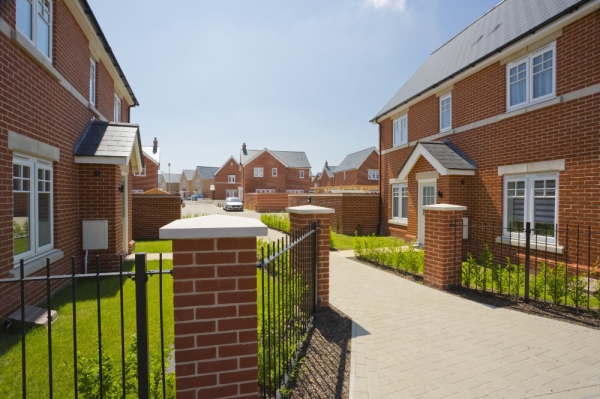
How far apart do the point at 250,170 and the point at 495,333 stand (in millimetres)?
39981

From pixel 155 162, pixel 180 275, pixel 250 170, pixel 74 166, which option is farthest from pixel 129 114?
pixel 250 170

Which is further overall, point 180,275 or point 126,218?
point 126,218

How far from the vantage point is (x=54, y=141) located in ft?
21.0

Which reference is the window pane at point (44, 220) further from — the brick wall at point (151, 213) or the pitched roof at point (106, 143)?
the brick wall at point (151, 213)

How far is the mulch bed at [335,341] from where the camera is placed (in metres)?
3.24

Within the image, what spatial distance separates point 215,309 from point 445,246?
18.1ft

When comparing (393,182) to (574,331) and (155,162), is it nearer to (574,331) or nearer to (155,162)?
(574,331)

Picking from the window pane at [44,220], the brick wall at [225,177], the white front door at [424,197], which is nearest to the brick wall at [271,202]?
the white front door at [424,197]

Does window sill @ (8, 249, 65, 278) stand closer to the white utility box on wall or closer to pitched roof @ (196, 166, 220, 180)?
the white utility box on wall

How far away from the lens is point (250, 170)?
43031 mm

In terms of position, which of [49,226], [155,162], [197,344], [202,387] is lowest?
[202,387]

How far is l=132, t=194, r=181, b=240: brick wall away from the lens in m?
14.3

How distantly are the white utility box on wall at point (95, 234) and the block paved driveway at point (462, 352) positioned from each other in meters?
5.54

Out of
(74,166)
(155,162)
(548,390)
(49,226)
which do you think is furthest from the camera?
(155,162)
